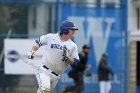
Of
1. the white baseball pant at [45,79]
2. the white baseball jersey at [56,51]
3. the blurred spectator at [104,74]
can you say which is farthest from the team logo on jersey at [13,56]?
the white baseball jersey at [56,51]

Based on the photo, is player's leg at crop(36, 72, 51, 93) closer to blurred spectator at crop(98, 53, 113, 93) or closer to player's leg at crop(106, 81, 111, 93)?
blurred spectator at crop(98, 53, 113, 93)

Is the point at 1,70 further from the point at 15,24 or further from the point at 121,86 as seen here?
the point at 121,86

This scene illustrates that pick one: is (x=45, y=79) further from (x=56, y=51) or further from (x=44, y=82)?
(x=56, y=51)

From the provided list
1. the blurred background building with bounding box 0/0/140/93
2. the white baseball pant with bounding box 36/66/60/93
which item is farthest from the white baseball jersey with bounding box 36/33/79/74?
the blurred background building with bounding box 0/0/140/93

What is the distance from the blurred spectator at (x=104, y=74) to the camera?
699 inches

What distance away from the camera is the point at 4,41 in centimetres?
1783

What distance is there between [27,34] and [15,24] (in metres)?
0.48

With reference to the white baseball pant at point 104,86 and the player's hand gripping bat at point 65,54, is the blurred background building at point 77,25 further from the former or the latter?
the player's hand gripping bat at point 65,54

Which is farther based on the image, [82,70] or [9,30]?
[9,30]

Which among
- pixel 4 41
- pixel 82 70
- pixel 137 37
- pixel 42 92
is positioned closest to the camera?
pixel 42 92

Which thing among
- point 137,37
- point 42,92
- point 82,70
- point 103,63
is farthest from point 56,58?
point 137,37

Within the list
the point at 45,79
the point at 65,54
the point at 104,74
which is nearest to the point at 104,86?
the point at 104,74

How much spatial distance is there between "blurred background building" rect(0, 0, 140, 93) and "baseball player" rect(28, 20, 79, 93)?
7.19 meters

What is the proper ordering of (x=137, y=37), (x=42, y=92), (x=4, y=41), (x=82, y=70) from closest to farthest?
(x=42, y=92)
(x=82, y=70)
(x=4, y=41)
(x=137, y=37)
